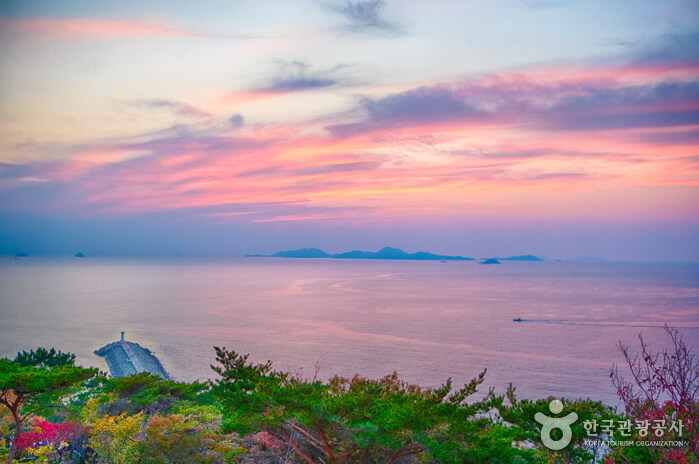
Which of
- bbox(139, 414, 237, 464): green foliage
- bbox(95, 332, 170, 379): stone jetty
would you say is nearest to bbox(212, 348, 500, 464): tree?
bbox(139, 414, 237, 464): green foliage

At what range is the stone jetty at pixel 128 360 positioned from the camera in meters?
34.9

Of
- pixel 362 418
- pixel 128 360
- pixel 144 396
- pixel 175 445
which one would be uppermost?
pixel 362 418

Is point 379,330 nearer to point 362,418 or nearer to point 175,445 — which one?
point 362,418

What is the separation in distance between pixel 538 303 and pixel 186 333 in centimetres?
5929

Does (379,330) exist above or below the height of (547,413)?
below

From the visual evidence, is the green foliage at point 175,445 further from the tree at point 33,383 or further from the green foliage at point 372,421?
the tree at point 33,383

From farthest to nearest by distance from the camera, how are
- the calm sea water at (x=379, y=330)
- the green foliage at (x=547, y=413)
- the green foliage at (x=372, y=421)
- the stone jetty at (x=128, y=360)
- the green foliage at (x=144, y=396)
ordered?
the calm sea water at (x=379, y=330)
the stone jetty at (x=128, y=360)
the green foliage at (x=144, y=396)
the green foliage at (x=372, y=421)
the green foliage at (x=547, y=413)

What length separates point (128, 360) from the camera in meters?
37.3

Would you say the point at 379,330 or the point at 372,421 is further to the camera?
the point at 379,330

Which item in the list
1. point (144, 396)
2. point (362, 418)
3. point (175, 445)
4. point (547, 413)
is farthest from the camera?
point (144, 396)

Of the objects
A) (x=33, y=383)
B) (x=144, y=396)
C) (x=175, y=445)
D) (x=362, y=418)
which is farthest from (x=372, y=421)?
(x=144, y=396)

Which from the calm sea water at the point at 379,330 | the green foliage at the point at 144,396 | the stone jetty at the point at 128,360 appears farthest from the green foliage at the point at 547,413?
the stone jetty at the point at 128,360

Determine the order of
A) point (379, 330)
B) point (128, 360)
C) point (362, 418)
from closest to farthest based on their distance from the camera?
point (362, 418) → point (128, 360) → point (379, 330)

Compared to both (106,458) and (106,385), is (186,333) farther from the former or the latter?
(106,458)
